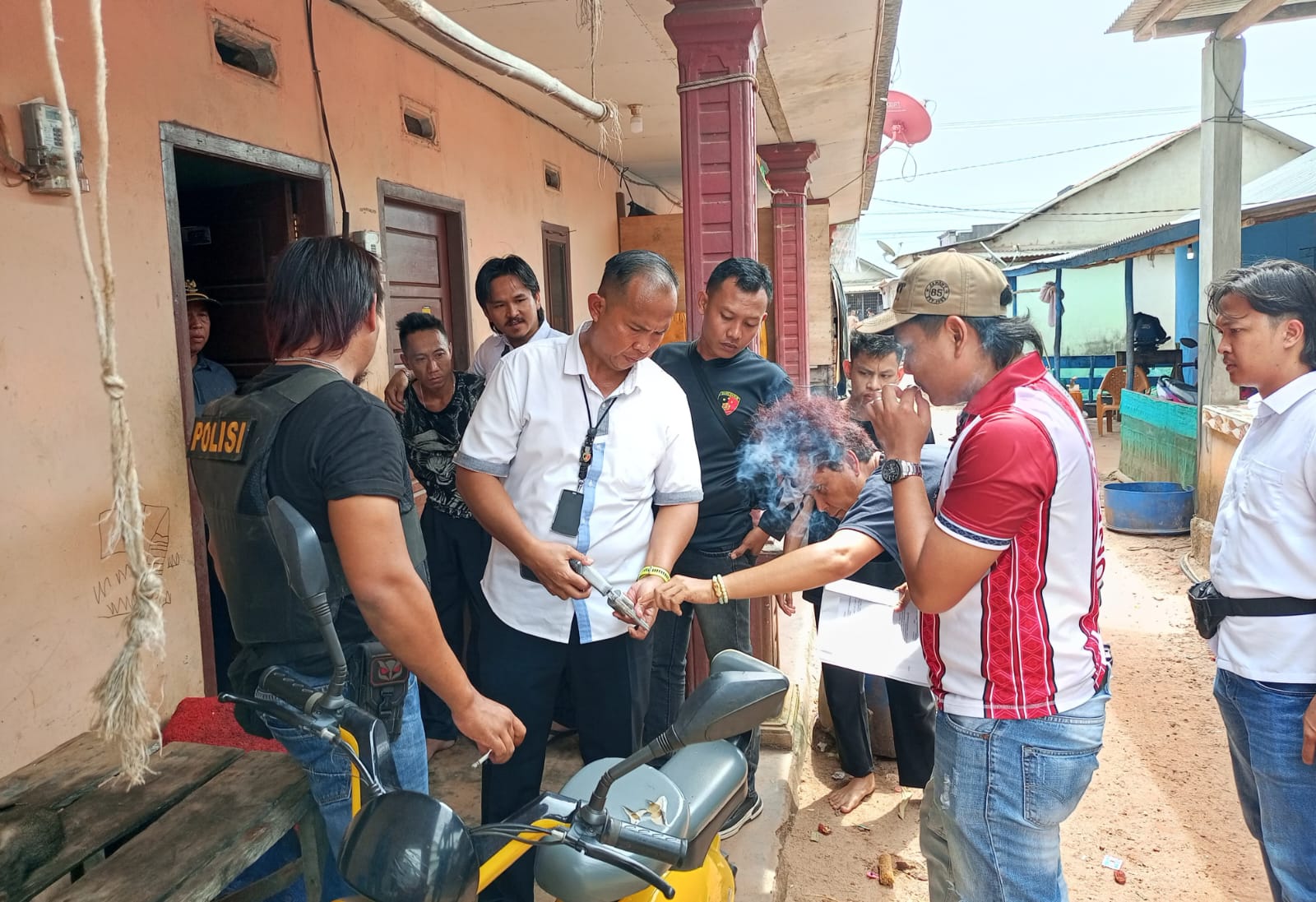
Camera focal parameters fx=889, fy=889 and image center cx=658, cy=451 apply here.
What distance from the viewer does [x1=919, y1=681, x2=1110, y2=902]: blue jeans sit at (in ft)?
6.38

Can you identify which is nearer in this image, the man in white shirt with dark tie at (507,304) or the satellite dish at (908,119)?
the man in white shirt with dark tie at (507,304)

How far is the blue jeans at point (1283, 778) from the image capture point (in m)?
2.36

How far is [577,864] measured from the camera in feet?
5.15

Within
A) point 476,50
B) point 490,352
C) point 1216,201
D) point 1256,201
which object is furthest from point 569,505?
point 1256,201

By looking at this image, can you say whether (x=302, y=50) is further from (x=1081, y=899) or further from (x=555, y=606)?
(x=1081, y=899)

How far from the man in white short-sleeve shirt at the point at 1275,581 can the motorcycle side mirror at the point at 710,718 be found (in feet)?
5.54

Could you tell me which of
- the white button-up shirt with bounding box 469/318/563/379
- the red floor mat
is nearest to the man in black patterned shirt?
the white button-up shirt with bounding box 469/318/563/379

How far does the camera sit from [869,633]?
2369 millimetres

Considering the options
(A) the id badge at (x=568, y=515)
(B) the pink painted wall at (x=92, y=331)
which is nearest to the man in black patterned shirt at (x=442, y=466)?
(B) the pink painted wall at (x=92, y=331)

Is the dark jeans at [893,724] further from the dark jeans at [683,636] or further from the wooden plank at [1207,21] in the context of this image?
the wooden plank at [1207,21]

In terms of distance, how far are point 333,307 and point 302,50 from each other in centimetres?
362

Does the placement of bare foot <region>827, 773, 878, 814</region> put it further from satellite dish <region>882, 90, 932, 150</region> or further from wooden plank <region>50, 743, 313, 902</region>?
satellite dish <region>882, 90, 932, 150</region>

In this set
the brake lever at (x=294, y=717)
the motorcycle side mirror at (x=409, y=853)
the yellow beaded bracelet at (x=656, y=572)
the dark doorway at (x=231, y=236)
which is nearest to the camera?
the motorcycle side mirror at (x=409, y=853)

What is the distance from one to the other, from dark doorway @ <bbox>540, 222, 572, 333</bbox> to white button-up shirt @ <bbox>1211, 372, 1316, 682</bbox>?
682cm
